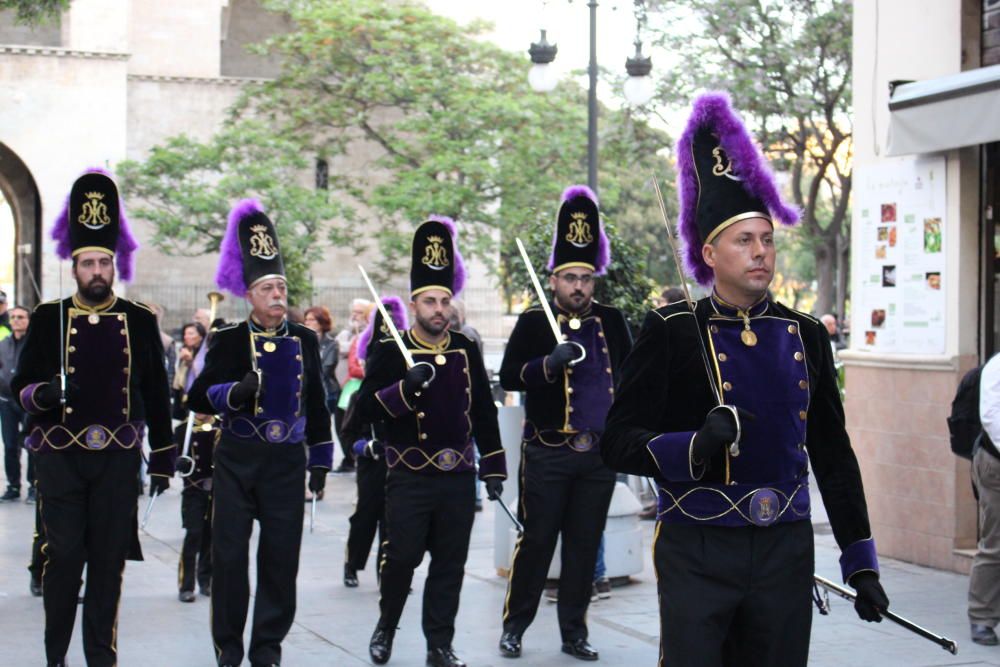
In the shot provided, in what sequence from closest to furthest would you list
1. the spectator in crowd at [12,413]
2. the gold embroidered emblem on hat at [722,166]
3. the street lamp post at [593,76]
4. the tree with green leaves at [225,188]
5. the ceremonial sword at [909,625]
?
the ceremonial sword at [909,625]
the gold embroidered emblem on hat at [722,166]
the spectator in crowd at [12,413]
the street lamp post at [593,76]
the tree with green leaves at [225,188]

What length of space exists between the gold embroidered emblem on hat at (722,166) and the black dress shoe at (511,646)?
4.02 metres

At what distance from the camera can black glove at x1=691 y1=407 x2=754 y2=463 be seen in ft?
12.8

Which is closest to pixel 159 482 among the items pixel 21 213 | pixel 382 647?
pixel 382 647

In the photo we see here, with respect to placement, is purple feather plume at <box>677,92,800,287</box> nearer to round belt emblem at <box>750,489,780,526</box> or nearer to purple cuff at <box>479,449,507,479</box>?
round belt emblem at <box>750,489,780,526</box>

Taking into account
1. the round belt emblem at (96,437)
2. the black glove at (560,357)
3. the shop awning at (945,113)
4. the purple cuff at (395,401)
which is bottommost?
the round belt emblem at (96,437)

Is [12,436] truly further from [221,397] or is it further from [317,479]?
[221,397]

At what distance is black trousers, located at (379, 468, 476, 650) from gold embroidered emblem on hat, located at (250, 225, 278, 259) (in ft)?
4.40

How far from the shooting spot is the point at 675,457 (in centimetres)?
412

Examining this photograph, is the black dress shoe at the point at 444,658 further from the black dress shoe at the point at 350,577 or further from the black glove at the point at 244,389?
the black dress shoe at the point at 350,577

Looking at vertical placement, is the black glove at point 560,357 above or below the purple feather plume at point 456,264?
below

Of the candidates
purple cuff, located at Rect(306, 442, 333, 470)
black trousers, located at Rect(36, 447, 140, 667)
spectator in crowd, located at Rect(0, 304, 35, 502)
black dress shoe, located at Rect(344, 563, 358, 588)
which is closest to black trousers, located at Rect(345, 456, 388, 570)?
black dress shoe, located at Rect(344, 563, 358, 588)

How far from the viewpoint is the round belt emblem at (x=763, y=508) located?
4.17m

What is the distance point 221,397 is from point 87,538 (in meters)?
0.95

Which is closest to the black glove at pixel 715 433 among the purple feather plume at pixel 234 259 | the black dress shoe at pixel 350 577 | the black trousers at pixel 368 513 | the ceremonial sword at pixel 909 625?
the ceremonial sword at pixel 909 625
